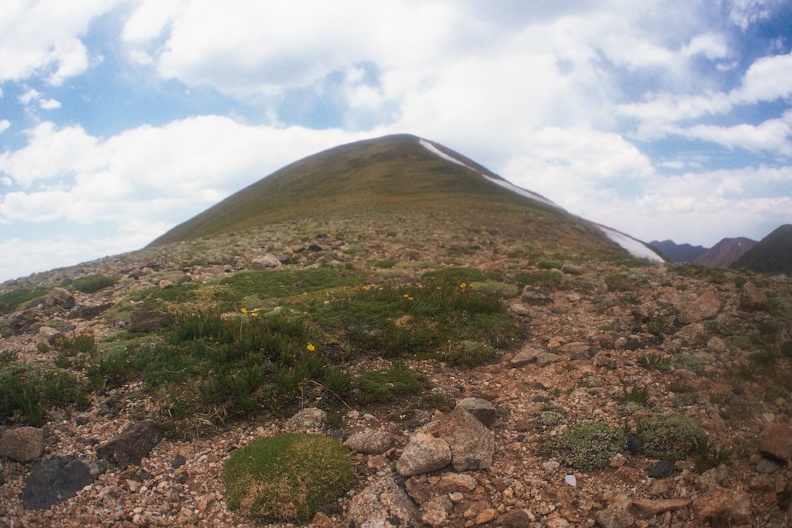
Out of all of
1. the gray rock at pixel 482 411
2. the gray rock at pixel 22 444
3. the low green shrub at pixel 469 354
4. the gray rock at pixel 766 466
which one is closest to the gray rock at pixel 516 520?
the gray rock at pixel 482 411

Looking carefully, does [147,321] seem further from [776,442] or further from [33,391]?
[776,442]

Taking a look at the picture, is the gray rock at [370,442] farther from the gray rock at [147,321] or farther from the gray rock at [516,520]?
the gray rock at [147,321]

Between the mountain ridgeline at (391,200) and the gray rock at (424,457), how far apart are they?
762 inches

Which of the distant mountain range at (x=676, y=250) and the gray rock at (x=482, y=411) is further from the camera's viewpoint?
the distant mountain range at (x=676, y=250)

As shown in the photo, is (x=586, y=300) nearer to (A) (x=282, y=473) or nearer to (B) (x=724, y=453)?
(B) (x=724, y=453)

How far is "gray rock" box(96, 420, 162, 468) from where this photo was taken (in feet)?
21.5

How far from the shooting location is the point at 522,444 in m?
6.80

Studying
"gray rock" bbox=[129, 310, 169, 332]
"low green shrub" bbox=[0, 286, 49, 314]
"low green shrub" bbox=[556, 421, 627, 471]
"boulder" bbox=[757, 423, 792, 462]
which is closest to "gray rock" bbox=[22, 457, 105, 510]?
"gray rock" bbox=[129, 310, 169, 332]

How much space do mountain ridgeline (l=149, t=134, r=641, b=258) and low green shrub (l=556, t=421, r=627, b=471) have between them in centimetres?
1813

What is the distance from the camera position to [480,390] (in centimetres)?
848

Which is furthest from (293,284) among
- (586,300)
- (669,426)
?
(669,426)

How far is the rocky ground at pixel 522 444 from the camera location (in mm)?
5527

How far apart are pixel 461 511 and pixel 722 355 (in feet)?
18.4

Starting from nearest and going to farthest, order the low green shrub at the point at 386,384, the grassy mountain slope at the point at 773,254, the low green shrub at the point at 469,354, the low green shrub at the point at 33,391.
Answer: the low green shrub at the point at 33,391 < the low green shrub at the point at 386,384 < the low green shrub at the point at 469,354 < the grassy mountain slope at the point at 773,254
